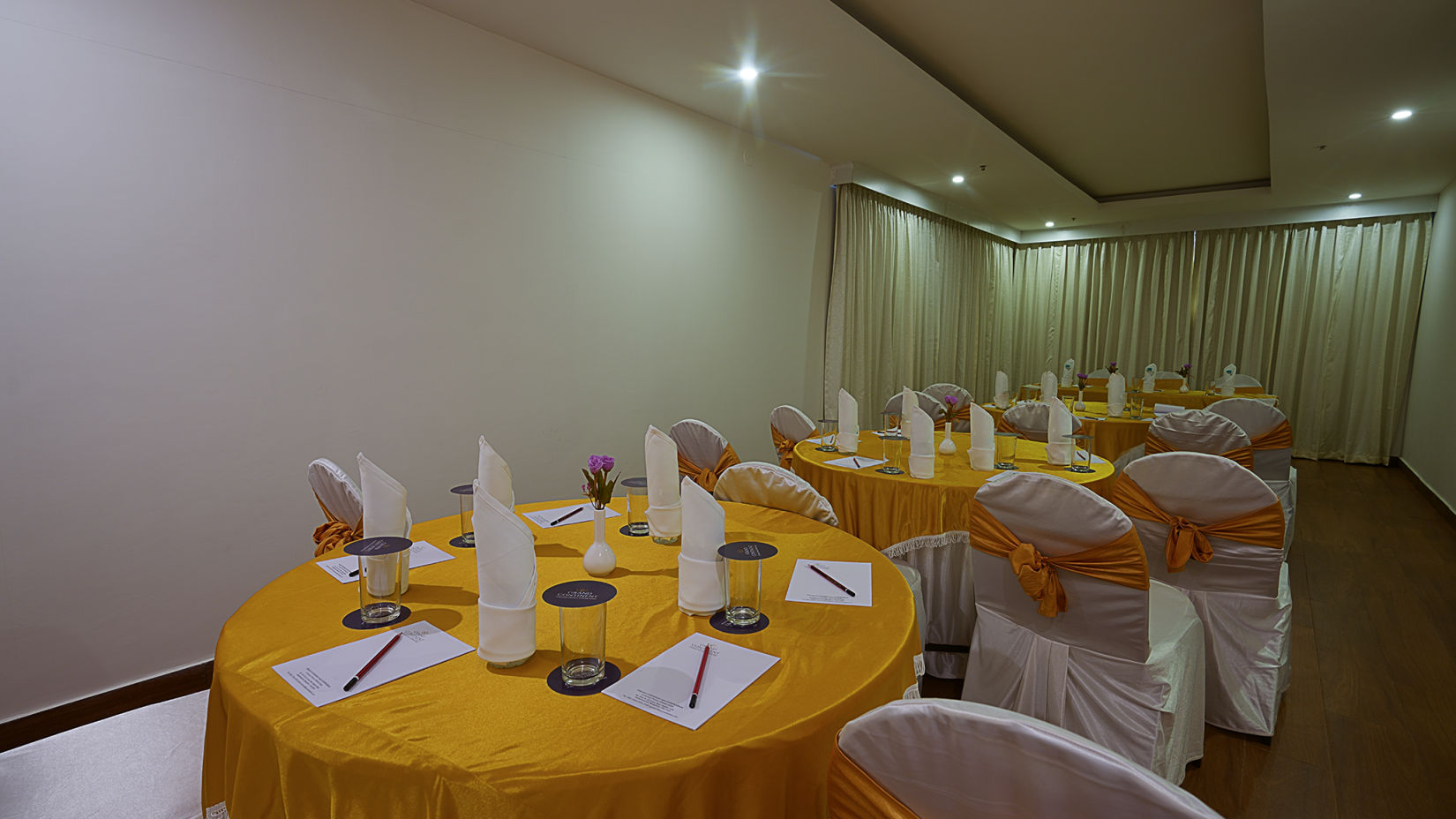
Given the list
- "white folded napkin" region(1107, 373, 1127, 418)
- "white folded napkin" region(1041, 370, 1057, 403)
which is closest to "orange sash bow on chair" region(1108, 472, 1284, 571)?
"white folded napkin" region(1107, 373, 1127, 418)

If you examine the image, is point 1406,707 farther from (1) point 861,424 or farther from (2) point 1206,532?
(1) point 861,424

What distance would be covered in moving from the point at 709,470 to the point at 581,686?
202 centimetres

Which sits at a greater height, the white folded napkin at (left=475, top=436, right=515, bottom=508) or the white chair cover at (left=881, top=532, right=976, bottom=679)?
the white folded napkin at (left=475, top=436, right=515, bottom=508)

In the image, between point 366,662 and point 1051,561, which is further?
point 1051,561

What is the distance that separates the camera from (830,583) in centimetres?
162

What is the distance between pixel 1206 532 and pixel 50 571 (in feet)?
13.7

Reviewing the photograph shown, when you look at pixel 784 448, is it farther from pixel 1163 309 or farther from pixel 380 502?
pixel 1163 309

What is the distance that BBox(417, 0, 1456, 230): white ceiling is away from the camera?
334 centimetres

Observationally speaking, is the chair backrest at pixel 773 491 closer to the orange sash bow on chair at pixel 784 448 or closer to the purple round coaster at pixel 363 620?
the purple round coaster at pixel 363 620

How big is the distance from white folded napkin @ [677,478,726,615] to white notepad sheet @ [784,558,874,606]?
0.66 ft

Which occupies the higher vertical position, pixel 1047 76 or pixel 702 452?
pixel 1047 76

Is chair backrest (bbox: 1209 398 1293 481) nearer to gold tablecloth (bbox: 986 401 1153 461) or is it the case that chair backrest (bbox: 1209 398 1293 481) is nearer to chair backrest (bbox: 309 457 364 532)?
gold tablecloth (bbox: 986 401 1153 461)

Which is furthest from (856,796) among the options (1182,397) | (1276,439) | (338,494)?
(1182,397)

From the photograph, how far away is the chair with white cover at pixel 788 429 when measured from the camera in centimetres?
387
